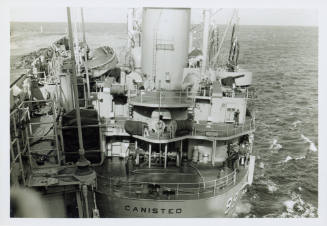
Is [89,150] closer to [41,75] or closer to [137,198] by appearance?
[137,198]

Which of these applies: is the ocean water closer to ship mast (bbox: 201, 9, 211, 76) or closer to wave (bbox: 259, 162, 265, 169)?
wave (bbox: 259, 162, 265, 169)

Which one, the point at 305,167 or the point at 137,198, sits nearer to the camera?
the point at 137,198

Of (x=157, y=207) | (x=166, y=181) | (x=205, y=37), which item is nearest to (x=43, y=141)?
(x=166, y=181)

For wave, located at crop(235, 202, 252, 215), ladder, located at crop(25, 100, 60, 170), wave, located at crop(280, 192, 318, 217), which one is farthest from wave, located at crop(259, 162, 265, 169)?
ladder, located at crop(25, 100, 60, 170)

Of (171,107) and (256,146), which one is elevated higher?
(171,107)

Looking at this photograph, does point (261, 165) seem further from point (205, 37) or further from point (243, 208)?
point (205, 37)

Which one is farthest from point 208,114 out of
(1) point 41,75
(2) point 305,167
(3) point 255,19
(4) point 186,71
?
(1) point 41,75
